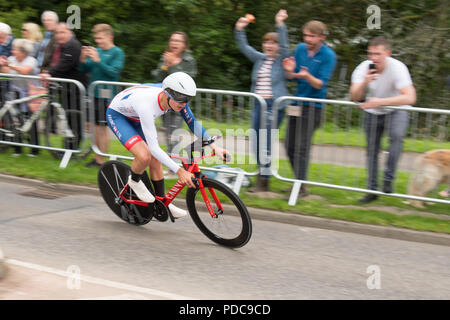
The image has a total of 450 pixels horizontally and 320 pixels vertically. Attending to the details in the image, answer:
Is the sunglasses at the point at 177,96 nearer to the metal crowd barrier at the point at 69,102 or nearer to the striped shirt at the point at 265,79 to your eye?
the striped shirt at the point at 265,79

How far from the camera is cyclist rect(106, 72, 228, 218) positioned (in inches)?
215

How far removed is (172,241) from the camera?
238 inches

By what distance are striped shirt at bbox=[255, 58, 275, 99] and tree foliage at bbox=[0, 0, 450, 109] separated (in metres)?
7.03

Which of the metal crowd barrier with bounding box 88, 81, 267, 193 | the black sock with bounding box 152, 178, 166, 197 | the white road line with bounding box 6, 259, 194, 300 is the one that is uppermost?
the metal crowd barrier with bounding box 88, 81, 267, 193

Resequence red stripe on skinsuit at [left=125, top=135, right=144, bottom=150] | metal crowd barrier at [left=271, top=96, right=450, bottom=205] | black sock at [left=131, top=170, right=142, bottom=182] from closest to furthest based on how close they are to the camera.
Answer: red stripe on skinsuit at [left=125, top=135, right=144, bottom=150] < black sock at [left=131, top=170, right=142, bottom=182] < metal crowd barrier at [left=271, top=96, right=450, bottom=205]

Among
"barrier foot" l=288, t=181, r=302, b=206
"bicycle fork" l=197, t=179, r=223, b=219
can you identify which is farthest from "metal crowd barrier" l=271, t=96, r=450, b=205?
"bicycle fork" l=197, t=179, r=223, b=219

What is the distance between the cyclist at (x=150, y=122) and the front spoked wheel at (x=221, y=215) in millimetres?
198

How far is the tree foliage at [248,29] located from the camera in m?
13.7

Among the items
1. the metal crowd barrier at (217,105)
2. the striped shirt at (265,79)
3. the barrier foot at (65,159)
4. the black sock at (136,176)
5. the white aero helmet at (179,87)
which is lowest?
the barrier foot at (65,159)

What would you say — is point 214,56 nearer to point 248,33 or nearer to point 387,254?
point 248,33

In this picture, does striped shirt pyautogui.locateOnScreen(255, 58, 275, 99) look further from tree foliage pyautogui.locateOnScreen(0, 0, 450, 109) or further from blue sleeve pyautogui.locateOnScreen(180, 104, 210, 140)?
tree foliage pyautogui.locateOnScreen(0, 0, 450, 109)

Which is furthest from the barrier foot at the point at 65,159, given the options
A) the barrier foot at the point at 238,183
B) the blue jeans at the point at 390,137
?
the blue jeans at the point at 390,137

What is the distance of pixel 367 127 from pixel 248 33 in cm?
1021
